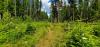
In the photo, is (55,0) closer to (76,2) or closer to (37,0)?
(76,2)

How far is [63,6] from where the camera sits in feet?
249

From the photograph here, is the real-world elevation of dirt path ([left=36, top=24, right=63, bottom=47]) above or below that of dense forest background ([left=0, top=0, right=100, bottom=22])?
below

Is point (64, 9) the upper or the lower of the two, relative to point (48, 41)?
upper

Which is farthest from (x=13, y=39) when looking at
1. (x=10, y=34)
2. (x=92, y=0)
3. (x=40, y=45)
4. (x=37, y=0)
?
(x=37, y=0)

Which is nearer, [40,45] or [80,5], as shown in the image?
[40,45]

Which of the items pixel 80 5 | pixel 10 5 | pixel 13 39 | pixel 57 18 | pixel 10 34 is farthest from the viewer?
pixel 57 18

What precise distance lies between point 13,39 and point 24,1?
51419 mm

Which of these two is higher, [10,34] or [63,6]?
[63,6]

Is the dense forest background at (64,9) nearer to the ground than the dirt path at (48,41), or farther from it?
farther from it

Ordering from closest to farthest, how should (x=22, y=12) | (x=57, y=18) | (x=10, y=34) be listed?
(x=10, y=34) → (x=22, y=12) → (x=57, y=18)

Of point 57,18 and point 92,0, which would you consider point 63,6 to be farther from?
point 92,0

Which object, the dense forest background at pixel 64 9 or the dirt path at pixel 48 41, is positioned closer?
the dirt path at pixel 48 41

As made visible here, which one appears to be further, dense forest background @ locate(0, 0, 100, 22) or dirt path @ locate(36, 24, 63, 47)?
dense forest background @ locate(0, 0, 100, 22)

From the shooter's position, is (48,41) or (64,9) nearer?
(48,41)
